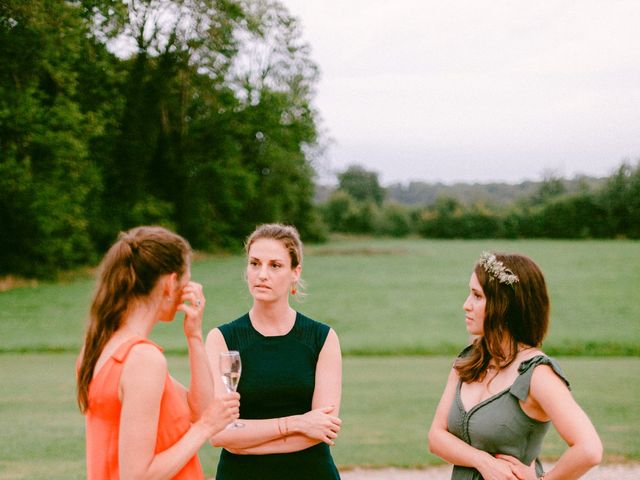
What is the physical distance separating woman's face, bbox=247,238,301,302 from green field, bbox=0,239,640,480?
5.15 feet

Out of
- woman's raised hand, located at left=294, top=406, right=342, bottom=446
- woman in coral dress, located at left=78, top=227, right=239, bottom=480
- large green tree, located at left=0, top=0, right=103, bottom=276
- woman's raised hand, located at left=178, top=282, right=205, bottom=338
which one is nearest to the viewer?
woman in coral dress, located at left=78, top=227, right=239, bottom=480

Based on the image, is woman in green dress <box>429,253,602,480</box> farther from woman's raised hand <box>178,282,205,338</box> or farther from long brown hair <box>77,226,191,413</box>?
long brown hair <box>77,226,191,413</box>

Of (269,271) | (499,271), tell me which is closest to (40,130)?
(269,271)

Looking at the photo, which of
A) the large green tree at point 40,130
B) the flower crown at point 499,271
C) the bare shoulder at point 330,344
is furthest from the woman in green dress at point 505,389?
the large green tree at point 40,130

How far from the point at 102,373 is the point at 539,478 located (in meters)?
1.90

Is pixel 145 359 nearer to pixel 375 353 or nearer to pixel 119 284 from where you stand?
pixel 119 284

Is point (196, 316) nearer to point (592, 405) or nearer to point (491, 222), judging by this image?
point (592, 405)

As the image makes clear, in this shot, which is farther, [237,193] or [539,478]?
[237,193]

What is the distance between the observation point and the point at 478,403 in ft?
9.88

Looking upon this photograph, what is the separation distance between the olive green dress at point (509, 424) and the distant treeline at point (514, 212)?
8502 centimetres

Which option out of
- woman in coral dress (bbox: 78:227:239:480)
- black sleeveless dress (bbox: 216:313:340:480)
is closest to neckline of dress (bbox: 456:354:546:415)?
black sleeveless dress (bbox: 216:313:340:480)

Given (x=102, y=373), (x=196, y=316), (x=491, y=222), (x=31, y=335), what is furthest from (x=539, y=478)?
(x=491, y=222)

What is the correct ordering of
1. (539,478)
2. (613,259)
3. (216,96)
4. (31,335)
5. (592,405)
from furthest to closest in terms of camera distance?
(613,259) → (216,96) → (31,335) → (592,405) → (539,478)

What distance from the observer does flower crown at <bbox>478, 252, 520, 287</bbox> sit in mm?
2998
